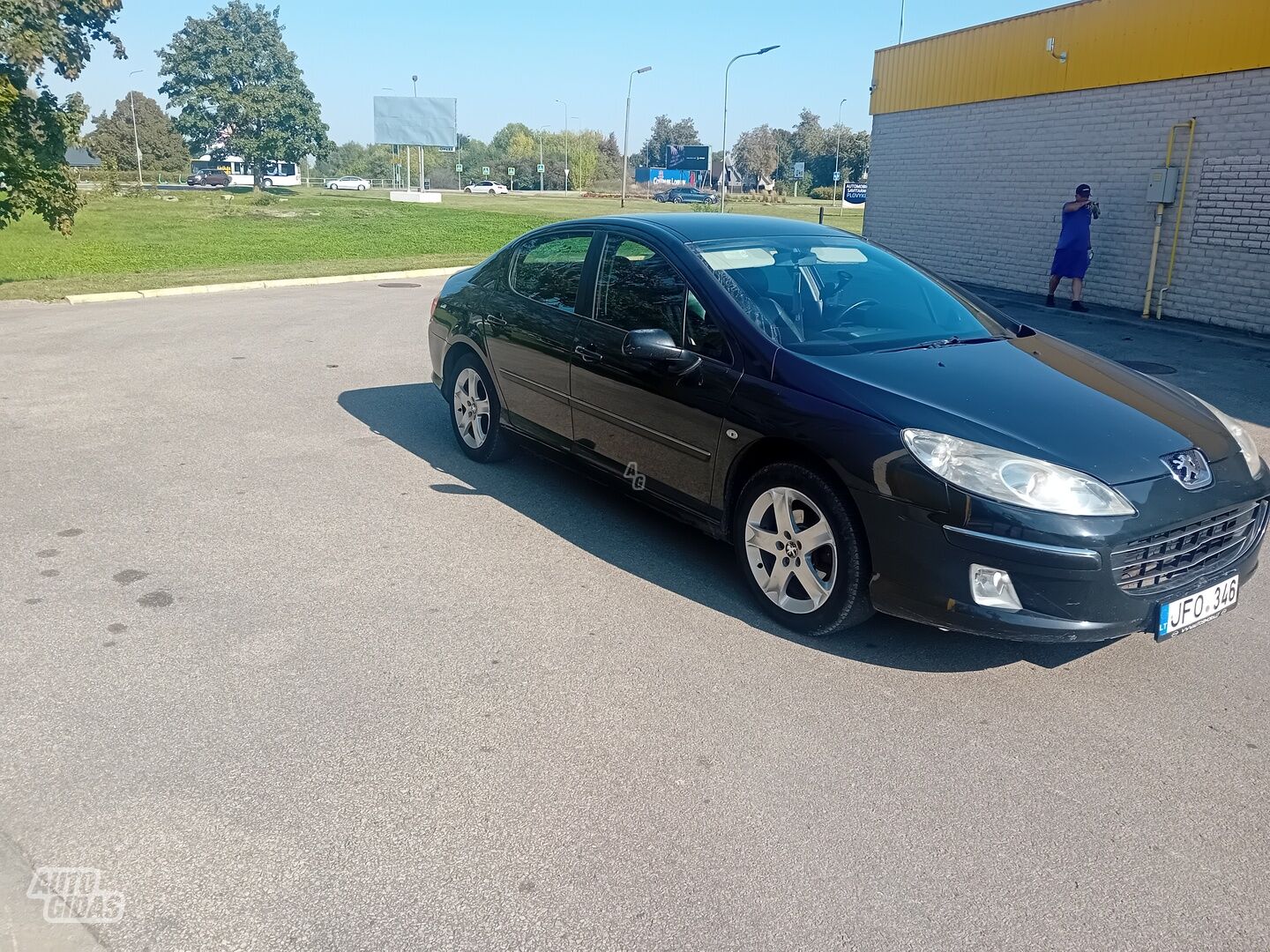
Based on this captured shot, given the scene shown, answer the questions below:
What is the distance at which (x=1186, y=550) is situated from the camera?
3.75m

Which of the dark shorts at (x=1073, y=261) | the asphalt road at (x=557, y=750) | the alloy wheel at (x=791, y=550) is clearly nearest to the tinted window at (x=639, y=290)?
the alloy wheel at (x=791, y=550)

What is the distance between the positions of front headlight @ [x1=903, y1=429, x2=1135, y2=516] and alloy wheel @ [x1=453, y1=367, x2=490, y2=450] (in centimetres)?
336

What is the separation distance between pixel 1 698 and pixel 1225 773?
13.6ft

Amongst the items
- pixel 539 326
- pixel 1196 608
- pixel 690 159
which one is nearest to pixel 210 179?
pixel 690 159

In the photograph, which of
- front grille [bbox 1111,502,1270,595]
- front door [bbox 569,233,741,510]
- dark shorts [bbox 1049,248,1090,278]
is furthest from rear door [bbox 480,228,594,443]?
dark shorts [bbox 1049,248,1090,278]

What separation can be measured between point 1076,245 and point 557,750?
41.6ft

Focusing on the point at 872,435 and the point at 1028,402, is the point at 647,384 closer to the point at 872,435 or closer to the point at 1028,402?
the point at 872,435

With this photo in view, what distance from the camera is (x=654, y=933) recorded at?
2.57 m

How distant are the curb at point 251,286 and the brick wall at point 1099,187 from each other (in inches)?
341

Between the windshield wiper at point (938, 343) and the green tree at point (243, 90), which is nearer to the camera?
the windshield wiper at point (938, 343)

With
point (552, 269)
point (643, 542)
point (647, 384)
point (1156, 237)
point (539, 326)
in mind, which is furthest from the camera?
point (1156, 237)

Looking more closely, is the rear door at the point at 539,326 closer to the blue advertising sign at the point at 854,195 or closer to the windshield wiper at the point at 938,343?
the windshield wiper at the point at 938,343

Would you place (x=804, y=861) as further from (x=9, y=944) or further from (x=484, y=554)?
(x=484, y=554)

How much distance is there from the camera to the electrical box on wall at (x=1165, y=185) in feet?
43.8
